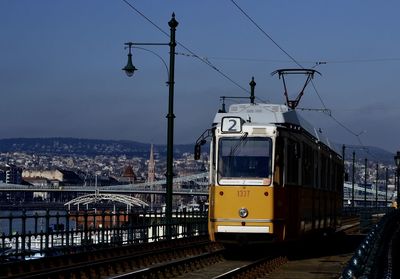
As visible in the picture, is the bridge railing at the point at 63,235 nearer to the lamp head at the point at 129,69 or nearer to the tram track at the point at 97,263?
the tram track at the point at 97,263

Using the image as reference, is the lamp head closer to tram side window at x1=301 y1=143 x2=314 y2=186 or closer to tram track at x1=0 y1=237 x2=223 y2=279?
tram track at x1=0 y1=237 x2=223 y2=279

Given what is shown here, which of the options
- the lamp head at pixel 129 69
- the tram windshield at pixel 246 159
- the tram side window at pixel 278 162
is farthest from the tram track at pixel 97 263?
the lamp head at pixel 129 69

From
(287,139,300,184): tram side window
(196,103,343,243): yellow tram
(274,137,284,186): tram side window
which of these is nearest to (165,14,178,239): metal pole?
(196,103,343,243): yellow tram

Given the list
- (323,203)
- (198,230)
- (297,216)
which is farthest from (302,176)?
(198,230)

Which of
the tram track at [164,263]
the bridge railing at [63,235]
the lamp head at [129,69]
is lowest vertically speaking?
the tram track at [164,263]

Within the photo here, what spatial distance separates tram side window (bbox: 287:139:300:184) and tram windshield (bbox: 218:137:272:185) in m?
0.79

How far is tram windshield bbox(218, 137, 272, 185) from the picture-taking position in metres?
23.9

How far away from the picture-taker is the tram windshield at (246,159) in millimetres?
23906

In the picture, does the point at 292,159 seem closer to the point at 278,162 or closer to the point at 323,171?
the point at 278,162

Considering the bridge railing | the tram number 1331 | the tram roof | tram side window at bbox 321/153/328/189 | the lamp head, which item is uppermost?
the lamp head

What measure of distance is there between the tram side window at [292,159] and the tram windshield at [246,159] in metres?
0.79

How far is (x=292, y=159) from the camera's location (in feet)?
81.2

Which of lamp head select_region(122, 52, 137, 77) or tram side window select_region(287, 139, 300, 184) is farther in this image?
lamp head select_region(122, 52, 137, 77)

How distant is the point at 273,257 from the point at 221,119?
3.56 m
